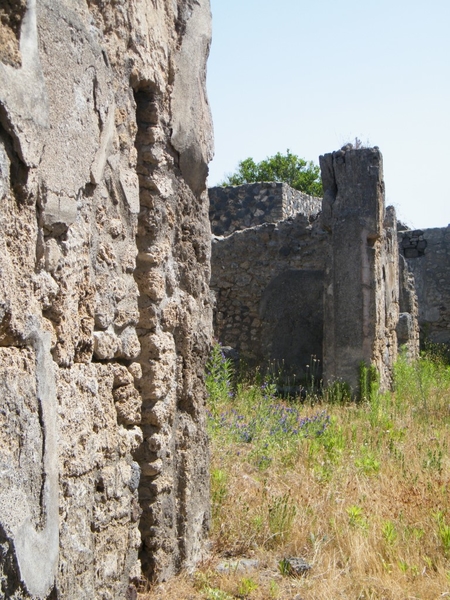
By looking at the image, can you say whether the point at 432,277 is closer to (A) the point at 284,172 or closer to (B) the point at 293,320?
(B) the point at 293,320

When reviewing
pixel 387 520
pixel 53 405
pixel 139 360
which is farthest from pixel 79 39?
pixel 387 520

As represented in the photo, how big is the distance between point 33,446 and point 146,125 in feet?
5.50

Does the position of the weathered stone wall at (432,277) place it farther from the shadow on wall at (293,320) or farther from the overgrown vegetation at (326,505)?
the overgrown vegetation at (326,505)

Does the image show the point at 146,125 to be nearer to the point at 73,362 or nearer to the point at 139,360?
the point at 139,360

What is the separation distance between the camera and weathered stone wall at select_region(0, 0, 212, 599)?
1865 mm

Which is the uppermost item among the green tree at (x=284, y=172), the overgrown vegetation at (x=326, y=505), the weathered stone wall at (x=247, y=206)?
the green tree at (x=284, y=172)

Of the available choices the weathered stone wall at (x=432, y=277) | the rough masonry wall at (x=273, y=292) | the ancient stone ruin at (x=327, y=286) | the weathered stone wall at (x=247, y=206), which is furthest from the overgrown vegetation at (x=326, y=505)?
the weathered stone wall at (x=247, y=206)

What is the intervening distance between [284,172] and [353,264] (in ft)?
75.2

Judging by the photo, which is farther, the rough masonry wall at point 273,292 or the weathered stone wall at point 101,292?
the rough masonry wall at point 273,292

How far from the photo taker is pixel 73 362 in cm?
229

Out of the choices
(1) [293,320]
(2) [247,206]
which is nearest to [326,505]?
(1) [293,320]

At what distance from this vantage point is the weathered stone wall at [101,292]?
1865mm

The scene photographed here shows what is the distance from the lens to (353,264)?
878cm

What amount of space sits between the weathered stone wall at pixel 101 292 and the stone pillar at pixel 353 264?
5.37 meters
